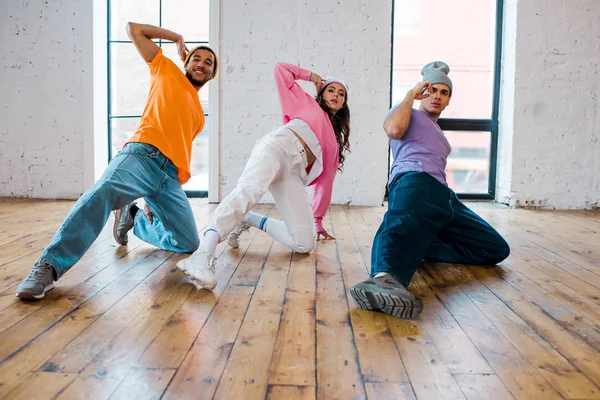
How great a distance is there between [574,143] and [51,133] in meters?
5.36

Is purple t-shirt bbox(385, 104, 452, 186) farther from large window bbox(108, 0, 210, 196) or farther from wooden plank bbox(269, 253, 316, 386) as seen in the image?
large window bbox(108, 0, 210, 196)

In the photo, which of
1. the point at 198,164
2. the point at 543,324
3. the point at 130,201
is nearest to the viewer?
the point at 543,324

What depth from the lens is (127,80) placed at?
6.08m

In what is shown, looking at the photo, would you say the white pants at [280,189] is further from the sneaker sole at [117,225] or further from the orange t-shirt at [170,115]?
the sneaker sole at [117,225]

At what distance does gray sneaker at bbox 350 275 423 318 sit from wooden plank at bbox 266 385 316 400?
0.65 metres

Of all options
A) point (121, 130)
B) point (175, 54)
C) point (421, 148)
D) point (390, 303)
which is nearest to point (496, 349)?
point (390, 303)

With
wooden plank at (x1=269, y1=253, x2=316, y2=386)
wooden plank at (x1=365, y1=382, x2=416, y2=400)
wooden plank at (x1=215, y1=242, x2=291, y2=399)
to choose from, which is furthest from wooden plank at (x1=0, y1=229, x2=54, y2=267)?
wooden plank at (x1=365, y1=382, x2=416, y2=400)

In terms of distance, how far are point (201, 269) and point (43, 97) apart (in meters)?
4.34

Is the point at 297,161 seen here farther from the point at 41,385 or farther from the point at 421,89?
the point at 41,385

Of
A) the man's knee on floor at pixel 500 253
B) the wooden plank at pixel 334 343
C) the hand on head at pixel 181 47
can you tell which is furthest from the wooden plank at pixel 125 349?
the man's knee on floor at pixel 500 253

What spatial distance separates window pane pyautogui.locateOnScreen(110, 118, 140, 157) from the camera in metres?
6.10

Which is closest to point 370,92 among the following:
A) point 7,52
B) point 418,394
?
point 7,52

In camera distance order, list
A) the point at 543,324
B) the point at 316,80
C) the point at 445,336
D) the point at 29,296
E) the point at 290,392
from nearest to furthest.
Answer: the point at 290,392 < the point at 445,336 < the point at 543,324 < the point at 29,296 < the point at 316,80

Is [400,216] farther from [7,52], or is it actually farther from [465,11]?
[7,52]
